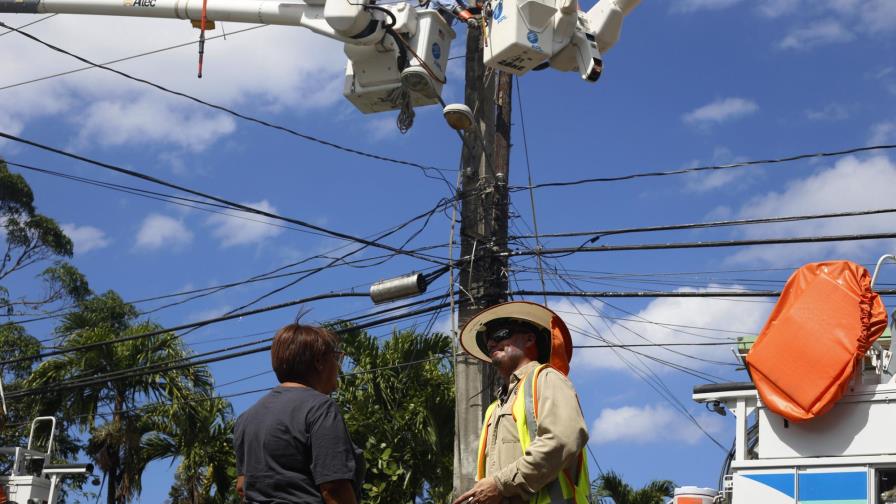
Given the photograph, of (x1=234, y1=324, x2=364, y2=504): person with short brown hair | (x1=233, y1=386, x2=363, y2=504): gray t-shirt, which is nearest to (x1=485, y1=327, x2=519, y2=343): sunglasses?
(x1=234, y1=324, x2=364, y2=504): person with short brown hair

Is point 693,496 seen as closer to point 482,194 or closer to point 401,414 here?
point 482,194

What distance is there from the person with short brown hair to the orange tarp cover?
452 centimetres

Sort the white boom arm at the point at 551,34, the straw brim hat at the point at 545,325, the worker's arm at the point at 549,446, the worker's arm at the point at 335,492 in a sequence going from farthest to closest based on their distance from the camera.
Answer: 1. the white boom arm at the point at 551,34
2. the straw brim hat at the point at 545,325
3. the worker's arm at the point at 549,446
4. the worker's arm at the point at 335,492

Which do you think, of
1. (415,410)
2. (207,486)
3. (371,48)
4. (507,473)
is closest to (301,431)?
(507,473)

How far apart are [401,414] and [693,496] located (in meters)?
7.92

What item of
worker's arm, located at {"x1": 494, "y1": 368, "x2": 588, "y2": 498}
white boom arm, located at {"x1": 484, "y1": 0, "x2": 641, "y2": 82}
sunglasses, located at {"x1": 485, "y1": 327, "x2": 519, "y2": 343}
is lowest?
worker's arm, located at {"x1": 494, "y1": 368, "x2": 588, "y2": 498}

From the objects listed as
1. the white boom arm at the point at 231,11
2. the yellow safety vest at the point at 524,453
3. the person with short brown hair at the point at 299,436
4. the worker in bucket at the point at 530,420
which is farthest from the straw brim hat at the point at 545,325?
the white boom arm at the point at 231,11

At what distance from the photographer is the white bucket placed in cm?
847

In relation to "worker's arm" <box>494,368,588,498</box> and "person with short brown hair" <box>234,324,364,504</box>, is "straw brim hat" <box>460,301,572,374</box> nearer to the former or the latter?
"worker's arm" <box>494,368,588,498</box>

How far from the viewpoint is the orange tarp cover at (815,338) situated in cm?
771

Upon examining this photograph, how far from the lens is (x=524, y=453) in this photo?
4695 mm

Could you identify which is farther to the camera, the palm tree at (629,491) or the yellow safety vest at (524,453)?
the palm tree at (629,491)

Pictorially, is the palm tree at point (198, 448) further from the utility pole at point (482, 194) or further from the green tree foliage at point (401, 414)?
the utility pole at point (482, 194)

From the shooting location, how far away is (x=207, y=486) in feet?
56.1
